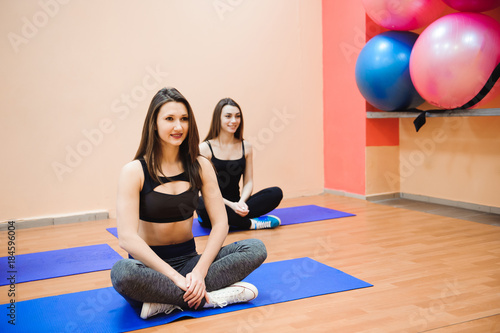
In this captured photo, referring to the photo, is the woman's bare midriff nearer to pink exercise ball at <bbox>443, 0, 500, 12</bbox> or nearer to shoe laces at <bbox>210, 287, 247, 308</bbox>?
shoe laces at <bbox>210, 287, 247, 308</bbox>

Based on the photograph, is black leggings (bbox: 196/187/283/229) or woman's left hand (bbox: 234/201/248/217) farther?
black leggings (bbox: 196/187/283/229)

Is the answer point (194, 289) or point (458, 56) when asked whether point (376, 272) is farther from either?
point (458, 56)

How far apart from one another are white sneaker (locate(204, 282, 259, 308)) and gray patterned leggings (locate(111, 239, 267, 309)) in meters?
0.02

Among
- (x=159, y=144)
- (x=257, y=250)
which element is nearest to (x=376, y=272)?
(x=257, y=250)

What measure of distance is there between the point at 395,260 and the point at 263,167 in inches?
88.9

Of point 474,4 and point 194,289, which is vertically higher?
point 474,4

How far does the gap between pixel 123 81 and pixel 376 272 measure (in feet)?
8.75

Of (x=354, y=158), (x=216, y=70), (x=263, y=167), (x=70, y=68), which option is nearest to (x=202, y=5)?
(x=216, y=70)

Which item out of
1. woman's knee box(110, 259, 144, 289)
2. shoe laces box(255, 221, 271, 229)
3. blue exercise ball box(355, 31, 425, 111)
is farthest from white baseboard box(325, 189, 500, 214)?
woman's knee box(110, 259, 144, 289)

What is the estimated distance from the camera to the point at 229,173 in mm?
3566

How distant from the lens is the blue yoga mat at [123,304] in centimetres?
195

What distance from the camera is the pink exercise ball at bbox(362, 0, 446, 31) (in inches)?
139

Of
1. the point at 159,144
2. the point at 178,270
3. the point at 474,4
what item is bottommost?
the point at 178,270

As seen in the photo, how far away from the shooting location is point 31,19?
153 inches
